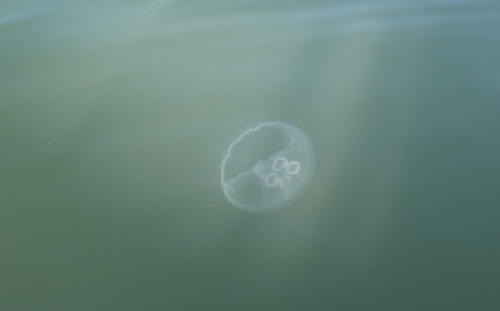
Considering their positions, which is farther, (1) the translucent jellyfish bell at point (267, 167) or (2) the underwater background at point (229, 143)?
(1) the translucent jellyfish bell at point (267, 167)

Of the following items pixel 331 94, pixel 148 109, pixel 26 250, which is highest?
pixel 331 94

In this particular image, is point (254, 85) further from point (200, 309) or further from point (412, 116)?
point (200, 309)

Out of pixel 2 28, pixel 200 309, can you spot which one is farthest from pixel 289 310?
pixel 2 28

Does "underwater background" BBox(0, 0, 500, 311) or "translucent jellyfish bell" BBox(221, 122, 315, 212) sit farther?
"translucent jellyfish bell" BBox(221, 122, 315, 212)
